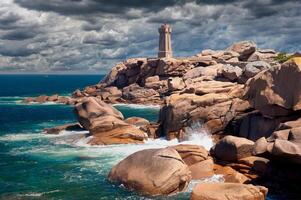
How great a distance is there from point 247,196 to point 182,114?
23605 mm

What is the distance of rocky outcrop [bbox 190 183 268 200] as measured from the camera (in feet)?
89.6

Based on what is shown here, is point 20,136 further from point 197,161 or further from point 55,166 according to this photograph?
point 197,161

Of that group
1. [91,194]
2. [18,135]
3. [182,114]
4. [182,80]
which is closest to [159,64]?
[182,80]

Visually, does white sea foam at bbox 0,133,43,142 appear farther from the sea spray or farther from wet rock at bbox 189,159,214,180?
wet rock at bbox 189,159,214,180

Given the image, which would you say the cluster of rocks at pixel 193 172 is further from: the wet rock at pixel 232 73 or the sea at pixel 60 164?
the wet rock at pixel 232 73

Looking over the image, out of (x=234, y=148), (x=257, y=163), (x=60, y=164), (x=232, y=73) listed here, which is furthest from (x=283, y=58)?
(x=60, y=164)

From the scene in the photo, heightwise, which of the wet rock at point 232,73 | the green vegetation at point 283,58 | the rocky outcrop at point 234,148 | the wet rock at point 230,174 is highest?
the green vegetation at point 283,58

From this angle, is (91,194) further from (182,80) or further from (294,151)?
(182,80)

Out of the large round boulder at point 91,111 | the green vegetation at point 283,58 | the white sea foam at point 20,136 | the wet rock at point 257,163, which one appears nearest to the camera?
the wet rock at point 257,163

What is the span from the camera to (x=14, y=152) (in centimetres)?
4991

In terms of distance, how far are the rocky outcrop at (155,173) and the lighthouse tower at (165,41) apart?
9520 centimetres

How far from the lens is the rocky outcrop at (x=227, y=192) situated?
27325mm

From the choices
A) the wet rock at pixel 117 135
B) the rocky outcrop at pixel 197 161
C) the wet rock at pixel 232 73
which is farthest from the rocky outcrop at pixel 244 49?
the rocky outcrop at pixel 197 161

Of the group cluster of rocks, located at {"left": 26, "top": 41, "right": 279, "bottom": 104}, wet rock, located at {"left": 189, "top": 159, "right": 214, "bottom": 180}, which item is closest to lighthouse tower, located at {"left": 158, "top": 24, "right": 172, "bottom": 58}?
cluster of rocks, located at {"left": 26, "top": 41, "right": 279, "bottom": 104}
